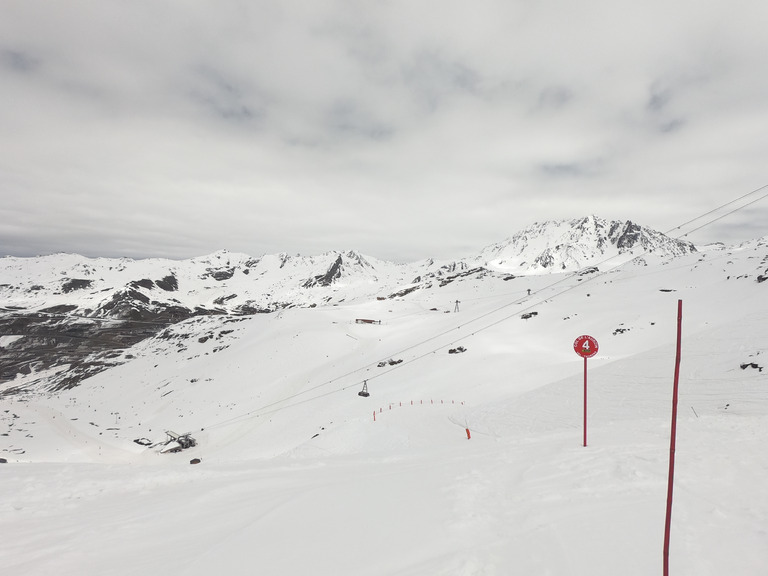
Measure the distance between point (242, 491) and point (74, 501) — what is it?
3.97 m

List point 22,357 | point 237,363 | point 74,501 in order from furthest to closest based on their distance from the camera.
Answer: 1. point 22,357
2. point 237,363
3. point 74,501

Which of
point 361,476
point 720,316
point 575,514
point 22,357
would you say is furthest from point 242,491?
point 22,357

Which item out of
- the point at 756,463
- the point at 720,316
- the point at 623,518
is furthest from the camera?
the point at 720,316

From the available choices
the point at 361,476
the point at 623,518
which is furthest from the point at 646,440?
the point at 361,476

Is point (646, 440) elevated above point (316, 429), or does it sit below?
above

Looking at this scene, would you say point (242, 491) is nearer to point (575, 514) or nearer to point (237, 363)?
point (575, 514)

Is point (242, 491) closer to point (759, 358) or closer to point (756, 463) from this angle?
point (756, 463)

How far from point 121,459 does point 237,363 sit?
89.1ft

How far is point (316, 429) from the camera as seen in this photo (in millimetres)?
27234

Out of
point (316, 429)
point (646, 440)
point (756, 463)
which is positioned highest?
point (756, 463)

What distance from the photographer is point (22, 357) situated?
132500 millimetres

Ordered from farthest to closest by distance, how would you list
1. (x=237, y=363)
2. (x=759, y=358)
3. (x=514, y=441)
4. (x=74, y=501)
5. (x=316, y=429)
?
1. (x=237, y=363)
2. (x=316, y=429)
3. (x=759, y=358)
4. (x=514, y=441)
5. (x=74, y=501)

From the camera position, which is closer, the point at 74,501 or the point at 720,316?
the point at 74,501

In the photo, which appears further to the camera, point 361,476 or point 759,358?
point 759,358
